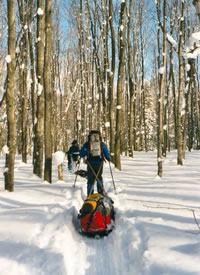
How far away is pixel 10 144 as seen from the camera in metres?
6.70

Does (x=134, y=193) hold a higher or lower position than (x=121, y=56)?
lower

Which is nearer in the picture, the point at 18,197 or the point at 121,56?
the point at 18,197

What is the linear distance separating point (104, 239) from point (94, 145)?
8.24 feet

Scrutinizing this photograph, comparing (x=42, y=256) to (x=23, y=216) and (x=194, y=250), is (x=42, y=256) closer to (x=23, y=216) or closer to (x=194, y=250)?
(x=23, y=216)

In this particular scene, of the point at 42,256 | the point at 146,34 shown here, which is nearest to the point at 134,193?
the point at 42,256

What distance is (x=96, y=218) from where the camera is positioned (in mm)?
4598

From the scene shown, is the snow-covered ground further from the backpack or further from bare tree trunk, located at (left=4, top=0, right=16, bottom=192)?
the backpack

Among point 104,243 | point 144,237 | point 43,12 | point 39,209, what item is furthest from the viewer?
point 43,12

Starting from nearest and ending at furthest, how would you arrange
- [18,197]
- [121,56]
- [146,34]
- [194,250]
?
[194,250]
[18,197]
[121,56]
[146,34]

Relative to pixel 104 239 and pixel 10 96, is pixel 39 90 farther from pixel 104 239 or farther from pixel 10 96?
pixel 104 239

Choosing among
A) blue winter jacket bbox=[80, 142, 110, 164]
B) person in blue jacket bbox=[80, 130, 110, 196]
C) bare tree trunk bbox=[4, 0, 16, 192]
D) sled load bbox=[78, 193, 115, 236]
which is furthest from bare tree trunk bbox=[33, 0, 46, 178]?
sled load bbox=[78, 193, 115, 236]

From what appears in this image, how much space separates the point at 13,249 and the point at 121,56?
9892 millimetres

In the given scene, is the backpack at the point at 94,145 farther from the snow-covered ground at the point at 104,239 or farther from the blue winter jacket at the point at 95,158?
the snow-covered ground at the point at 104,239

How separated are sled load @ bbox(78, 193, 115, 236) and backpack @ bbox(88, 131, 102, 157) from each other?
68.9 inches
